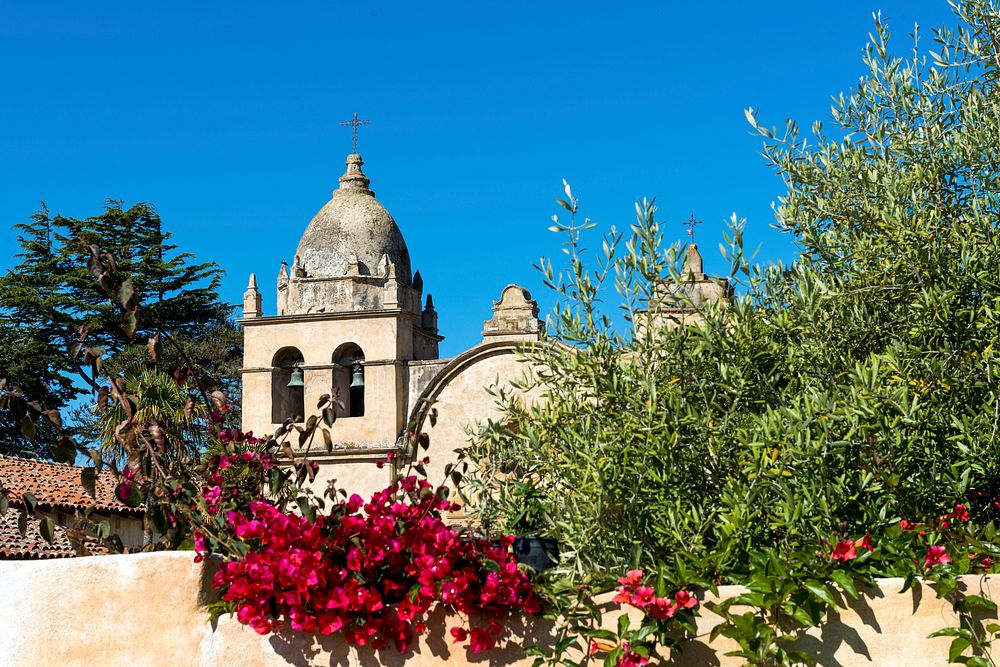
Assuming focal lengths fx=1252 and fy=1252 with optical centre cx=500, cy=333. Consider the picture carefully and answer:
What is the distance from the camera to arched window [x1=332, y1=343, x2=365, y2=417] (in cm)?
2430

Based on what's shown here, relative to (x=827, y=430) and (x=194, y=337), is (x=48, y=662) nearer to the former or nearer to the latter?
(x=827, y=430)

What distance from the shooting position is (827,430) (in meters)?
4.83

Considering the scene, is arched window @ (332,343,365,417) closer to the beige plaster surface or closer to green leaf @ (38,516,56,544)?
the beige plaster surface

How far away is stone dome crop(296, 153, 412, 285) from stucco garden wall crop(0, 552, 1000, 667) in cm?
1974

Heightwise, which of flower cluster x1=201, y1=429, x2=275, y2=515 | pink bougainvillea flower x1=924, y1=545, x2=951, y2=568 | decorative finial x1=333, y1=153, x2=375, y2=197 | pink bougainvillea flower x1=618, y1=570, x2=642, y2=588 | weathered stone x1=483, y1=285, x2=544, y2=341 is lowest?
pink bougainvillea flower x1=618, y1=570, x2=642, y2=588

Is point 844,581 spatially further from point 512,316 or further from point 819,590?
point 512,316

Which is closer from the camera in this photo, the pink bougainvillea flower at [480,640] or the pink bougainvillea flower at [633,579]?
the pink bougainvillea flower at [633,579]

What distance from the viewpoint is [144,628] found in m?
5.54

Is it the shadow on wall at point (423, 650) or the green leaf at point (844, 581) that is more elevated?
the green leaf at point (844, 581)

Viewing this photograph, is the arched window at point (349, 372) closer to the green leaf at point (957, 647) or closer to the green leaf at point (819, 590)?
the green leaf at point (819, 590)

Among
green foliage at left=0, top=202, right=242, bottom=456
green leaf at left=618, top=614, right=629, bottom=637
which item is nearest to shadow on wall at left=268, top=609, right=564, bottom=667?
green leaf at left=618, top=614, right=629, bottom=637

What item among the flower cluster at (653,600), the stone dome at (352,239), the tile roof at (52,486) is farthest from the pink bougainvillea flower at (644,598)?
the stone dome at (352,239)

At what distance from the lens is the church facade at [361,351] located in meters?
23.0

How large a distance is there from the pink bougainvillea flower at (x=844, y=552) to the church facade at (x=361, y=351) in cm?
1696
